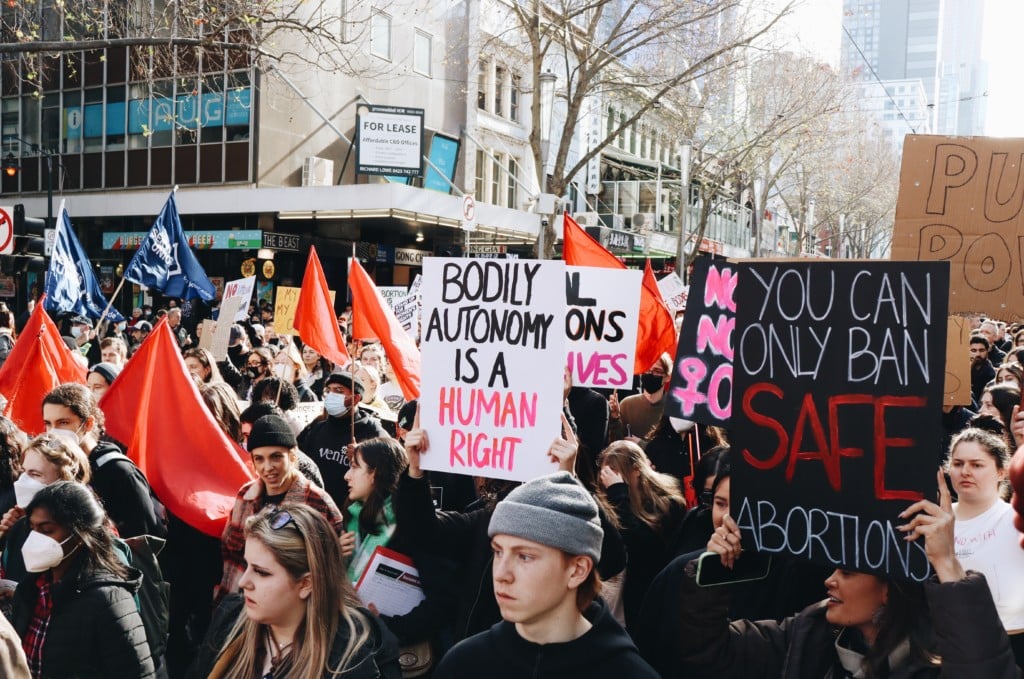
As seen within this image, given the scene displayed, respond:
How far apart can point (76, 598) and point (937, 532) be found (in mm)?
2736

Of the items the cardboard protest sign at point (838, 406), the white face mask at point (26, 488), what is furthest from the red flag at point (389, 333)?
the cardboard protest sign at point (838, 406)

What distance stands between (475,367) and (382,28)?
24.7 m

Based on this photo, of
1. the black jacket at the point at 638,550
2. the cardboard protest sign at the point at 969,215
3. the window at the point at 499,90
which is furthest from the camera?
the window at the point at 499,90

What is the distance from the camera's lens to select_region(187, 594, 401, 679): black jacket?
117 inches

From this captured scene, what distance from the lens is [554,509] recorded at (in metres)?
2.64

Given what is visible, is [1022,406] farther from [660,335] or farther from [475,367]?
[475,367]

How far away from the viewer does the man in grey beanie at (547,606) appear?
8.27ft

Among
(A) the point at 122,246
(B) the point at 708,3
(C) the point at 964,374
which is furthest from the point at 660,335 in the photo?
(A) the point at 122,246

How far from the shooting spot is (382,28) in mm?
26984

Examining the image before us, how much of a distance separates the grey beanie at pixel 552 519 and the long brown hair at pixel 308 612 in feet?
2.34

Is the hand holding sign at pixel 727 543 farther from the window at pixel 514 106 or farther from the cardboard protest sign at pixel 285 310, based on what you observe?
the window at pixel 514 106

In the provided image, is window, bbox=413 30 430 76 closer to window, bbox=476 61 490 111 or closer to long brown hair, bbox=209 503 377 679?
window, bbox=476 61 490 111

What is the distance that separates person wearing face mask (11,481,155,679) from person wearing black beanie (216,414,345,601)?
38.5 inches

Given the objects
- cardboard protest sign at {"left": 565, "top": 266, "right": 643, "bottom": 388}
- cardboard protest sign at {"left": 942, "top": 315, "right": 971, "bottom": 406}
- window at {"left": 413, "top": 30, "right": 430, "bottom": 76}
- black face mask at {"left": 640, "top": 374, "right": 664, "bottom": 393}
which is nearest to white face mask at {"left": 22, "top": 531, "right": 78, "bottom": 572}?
cardboard protest sign at {"left": 565, "top": 266, "right": 643, "bottom": 388}
